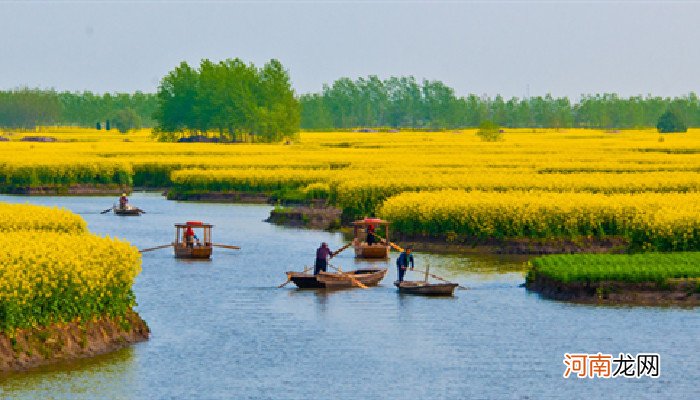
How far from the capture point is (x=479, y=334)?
4394 centimetres

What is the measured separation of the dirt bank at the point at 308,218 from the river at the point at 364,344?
1087 inches

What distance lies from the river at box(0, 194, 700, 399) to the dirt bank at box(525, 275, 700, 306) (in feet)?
4.04

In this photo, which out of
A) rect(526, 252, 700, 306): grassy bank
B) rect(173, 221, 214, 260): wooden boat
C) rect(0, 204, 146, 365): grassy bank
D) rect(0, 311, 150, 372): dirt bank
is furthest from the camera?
rect(173, 221, 214, 260): wooden boat

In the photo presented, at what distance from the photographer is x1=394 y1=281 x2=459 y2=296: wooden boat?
5216cm

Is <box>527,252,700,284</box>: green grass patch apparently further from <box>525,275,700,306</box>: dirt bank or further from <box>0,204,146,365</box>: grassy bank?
<box>0,204,146,365</box>: grassy bank

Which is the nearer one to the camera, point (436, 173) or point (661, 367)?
point (661, 367)

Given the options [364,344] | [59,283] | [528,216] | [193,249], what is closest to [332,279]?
[364,344]

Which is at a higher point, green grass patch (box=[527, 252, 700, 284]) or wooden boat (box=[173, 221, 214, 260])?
green grass patch (box=[527, 252, 700, 284])

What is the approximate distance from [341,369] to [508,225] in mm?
34720

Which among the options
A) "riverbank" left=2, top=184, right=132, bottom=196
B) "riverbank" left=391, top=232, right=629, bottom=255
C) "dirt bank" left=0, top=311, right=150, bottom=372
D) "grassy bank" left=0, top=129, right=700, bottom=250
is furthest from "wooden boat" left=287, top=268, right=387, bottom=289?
"riverbank" left=2, top=184, right=132, bottom=196

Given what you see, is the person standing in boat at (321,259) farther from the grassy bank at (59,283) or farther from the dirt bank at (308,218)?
the dirt bank at (308,218)

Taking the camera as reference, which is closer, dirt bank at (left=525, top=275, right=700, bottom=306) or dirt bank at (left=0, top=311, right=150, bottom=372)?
dirt bank at (left=0, top=311, right=150, bottom=372)

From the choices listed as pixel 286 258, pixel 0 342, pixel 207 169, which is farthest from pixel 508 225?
pixel 207 169

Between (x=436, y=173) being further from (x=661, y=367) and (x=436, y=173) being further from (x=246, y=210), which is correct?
(x=661, y=367)
